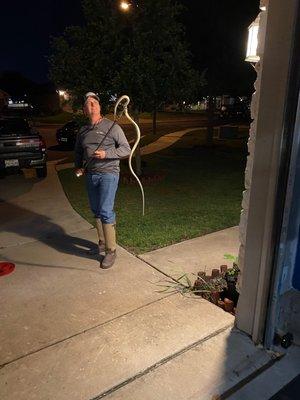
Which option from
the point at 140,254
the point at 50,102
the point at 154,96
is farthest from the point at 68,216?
the point at 50,102

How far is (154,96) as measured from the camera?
28.5ft

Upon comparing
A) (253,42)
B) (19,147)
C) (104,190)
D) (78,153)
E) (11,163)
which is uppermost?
(253,42)

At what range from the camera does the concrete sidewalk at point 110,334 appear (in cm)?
272

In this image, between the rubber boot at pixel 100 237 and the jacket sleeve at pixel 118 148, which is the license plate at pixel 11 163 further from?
the jacket sleeve at pixel 118 148

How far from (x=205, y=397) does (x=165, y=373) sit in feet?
1.14

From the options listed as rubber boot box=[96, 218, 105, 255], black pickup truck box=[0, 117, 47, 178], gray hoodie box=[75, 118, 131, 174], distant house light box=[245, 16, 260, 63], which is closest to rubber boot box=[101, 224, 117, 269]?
rubber boot box=[96, 218, 105, 255]

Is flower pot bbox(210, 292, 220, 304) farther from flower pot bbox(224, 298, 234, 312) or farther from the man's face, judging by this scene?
the man's face

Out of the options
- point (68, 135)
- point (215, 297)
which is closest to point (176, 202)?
point (215, 297)

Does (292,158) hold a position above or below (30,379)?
above

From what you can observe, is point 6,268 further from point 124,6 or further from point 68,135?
point 68,135

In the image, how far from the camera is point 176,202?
755 centimetres

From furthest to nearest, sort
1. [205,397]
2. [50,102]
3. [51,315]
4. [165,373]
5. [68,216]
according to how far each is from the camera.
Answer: [50,102] → [68,216] → [51,315] → [165,373] → [205,397]

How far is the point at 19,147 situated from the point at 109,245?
632cm

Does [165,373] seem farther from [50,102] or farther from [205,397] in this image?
[50,102]
